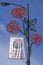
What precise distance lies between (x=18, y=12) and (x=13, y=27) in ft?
0.42

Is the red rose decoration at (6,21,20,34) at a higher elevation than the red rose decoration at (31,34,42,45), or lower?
higher

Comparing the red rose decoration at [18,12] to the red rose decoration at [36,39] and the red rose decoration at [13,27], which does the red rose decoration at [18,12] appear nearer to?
the red rose decoration at [13,27]

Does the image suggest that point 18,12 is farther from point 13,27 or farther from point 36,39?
point 36,39

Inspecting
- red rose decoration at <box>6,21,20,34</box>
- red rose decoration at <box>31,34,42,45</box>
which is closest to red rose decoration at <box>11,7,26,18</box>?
red rose decoration at <box>6,21,20,34</box>

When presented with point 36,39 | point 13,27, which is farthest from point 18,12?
point 36,39

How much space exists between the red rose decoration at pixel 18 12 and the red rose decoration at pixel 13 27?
59 mm

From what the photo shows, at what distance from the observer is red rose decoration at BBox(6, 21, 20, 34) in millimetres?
1424

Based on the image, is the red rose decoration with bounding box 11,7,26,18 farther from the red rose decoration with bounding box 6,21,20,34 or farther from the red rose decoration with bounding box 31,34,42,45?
the red rose decoration with bounding box 31,34,42,45

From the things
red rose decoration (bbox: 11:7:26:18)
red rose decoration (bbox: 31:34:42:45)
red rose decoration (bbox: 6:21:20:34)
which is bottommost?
red rose decoration (bbox: 31:34:42:45)

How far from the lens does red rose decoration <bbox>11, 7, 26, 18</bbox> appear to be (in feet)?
4.70

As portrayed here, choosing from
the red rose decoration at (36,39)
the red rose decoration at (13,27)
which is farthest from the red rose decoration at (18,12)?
the red rose decoration at (36,39)

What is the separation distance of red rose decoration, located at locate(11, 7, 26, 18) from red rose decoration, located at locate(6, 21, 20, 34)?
0.06 m

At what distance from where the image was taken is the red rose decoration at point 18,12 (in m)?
1.43

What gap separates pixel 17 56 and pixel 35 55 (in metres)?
0.14
